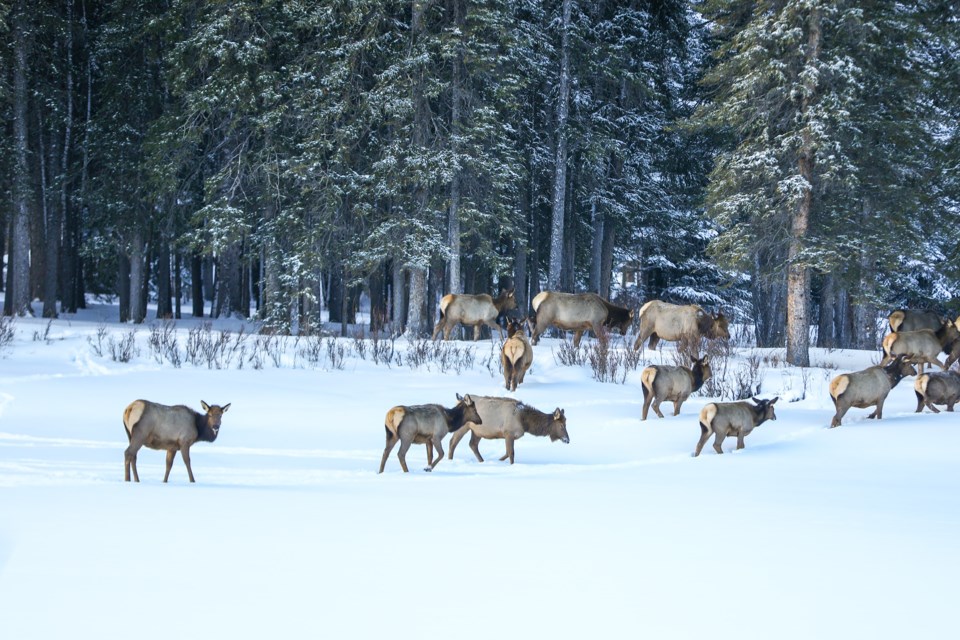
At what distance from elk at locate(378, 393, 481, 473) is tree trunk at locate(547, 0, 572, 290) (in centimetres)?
1679

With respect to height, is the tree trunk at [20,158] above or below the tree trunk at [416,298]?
above

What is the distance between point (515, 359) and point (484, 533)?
10026mm

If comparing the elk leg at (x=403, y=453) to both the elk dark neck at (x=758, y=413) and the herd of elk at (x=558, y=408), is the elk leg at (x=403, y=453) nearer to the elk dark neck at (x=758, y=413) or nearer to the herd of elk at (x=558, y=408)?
the herd of elk at (x=558, y=408)

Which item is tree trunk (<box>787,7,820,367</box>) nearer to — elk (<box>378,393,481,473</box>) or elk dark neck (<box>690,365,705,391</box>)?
elk dark neck (<box>690,365,705,391</box>)

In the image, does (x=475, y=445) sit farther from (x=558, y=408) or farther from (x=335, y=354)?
(x=335, y=354)

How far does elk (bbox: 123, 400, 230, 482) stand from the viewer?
32.0ft

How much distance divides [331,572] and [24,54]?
2918 centimetres

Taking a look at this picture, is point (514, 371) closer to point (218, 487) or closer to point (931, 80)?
point (218, 487)

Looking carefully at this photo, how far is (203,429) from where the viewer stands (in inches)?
411

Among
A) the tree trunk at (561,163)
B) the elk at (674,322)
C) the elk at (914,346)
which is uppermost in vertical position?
the tree trunk at (561,163)

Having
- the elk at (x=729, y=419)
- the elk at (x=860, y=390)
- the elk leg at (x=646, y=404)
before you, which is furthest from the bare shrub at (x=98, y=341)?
the elk at (x=860, y=390)

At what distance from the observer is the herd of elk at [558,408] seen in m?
10.2

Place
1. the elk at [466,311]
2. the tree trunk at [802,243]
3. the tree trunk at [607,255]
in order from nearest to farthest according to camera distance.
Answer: the tree trunk at [802,243], the elk at [466,311], the tree trunk at [607,255]

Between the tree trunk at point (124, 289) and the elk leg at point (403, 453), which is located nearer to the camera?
the elk leg at point (403, 453)
